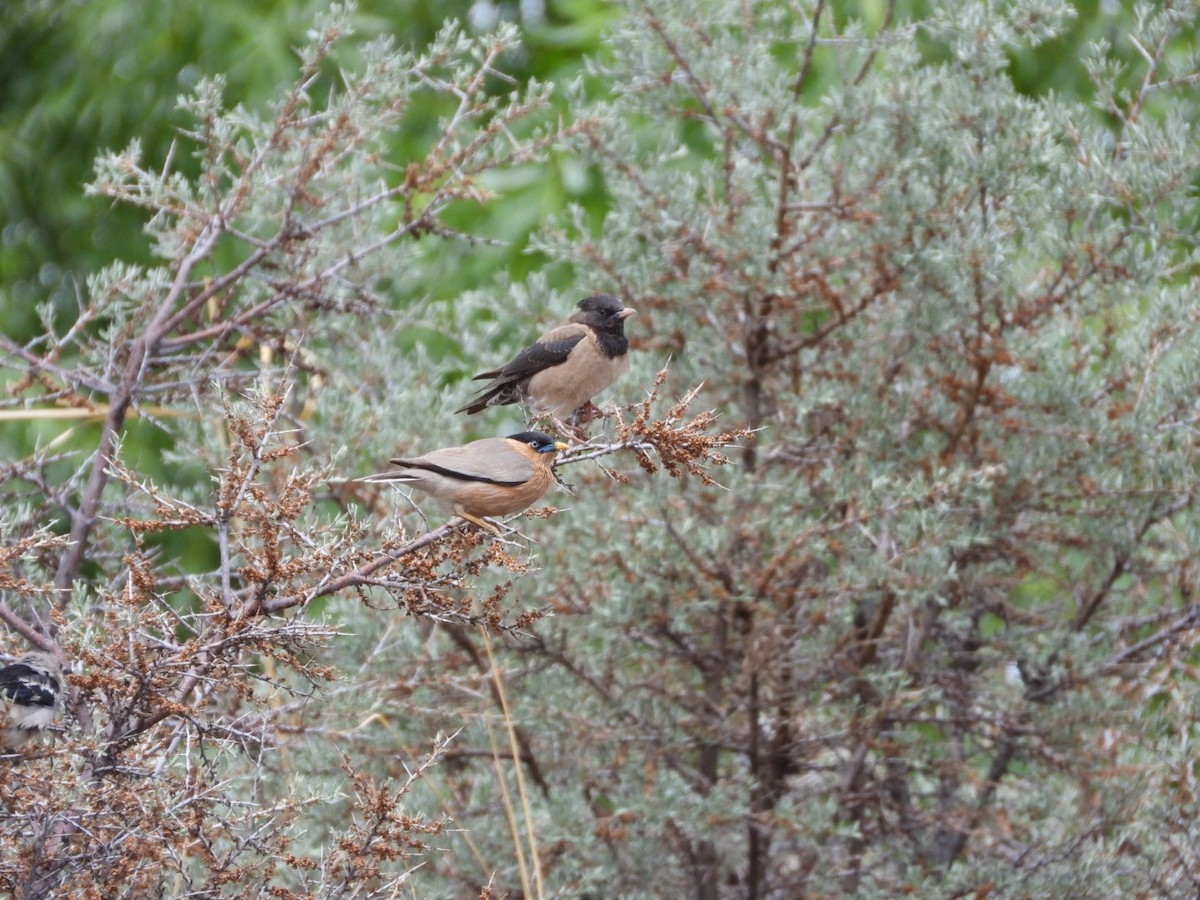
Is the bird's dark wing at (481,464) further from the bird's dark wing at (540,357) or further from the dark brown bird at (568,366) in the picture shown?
the bird's dark wing at (540,357)

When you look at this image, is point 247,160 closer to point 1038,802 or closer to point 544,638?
point 544,638

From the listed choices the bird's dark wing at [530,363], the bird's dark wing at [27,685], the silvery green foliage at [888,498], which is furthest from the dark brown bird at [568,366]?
the bird's dark wing at [27,685]

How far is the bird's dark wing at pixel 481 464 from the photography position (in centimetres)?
317

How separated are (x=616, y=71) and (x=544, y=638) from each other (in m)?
1.94

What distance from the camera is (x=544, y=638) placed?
474 cm

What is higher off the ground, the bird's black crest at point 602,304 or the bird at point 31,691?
the bird's black crest at point 602,304

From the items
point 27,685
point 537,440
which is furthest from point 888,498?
point 27,685

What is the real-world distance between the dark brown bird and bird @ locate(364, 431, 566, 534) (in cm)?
109

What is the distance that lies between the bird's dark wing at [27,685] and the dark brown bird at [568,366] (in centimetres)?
168

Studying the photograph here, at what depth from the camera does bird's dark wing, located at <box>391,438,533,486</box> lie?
10.4 feet

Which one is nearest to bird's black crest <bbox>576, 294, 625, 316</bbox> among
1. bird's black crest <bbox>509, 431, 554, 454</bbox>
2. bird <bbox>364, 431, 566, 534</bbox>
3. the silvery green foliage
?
the silvery green foliage

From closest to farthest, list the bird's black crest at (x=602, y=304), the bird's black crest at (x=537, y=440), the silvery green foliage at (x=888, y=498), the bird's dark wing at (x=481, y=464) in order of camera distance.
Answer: the bird's dark wing at (x=481, y=464), the bird's black crest at (x=537, y=440), the silvery green foliage at (x=888, y=498), the bird's black crest at (x=602, y=304)

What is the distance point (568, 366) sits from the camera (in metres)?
4.47

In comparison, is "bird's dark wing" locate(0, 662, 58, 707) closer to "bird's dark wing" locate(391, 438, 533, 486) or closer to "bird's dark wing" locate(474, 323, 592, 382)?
"bird's dark wing" locate(391, 438, 533, 486)
